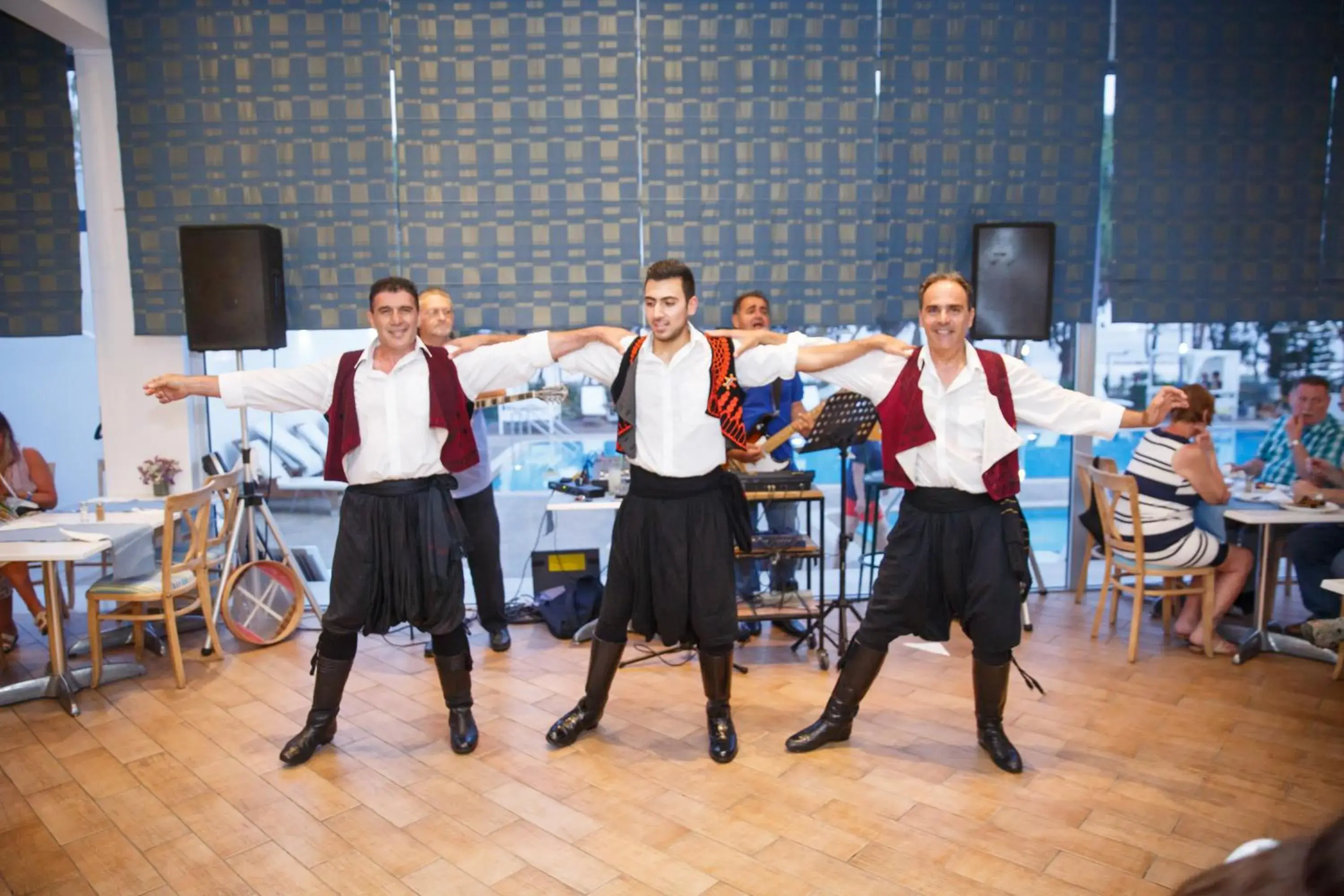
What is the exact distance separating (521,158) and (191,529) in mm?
2479

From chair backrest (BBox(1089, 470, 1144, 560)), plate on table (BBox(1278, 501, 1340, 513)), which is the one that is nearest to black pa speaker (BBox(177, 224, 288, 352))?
chair backrest (BBox(1089, 470, 1144, 560))

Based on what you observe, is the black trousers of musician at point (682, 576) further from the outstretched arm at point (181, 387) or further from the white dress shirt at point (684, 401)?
the outstretched arm at point (181, 387)

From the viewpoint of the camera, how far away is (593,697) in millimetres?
3283

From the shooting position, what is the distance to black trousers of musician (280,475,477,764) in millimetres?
3045

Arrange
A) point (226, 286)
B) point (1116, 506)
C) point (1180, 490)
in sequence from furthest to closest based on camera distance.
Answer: point (226, 286) → point (1116, 506) → point (1180, 490)

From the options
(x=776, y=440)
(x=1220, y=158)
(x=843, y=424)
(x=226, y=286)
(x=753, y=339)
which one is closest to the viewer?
(x=753, y=339)

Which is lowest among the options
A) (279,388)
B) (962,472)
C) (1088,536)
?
(1088,536)

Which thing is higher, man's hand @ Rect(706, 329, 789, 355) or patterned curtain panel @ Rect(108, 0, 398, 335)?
patterned curtain panel @ Rect(108, 0, 398, 335)

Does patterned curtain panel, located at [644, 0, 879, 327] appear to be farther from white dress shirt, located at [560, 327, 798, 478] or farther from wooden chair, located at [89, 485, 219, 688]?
wooden chair, located at [89, 485, 219, 688]

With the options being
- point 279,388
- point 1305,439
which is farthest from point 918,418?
point 1305,439

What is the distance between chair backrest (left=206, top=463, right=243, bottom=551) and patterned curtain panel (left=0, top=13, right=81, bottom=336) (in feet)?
4.84

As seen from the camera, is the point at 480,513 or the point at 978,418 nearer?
the point at 978,418

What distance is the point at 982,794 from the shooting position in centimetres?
289

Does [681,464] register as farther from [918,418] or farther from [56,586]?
[56,586]
